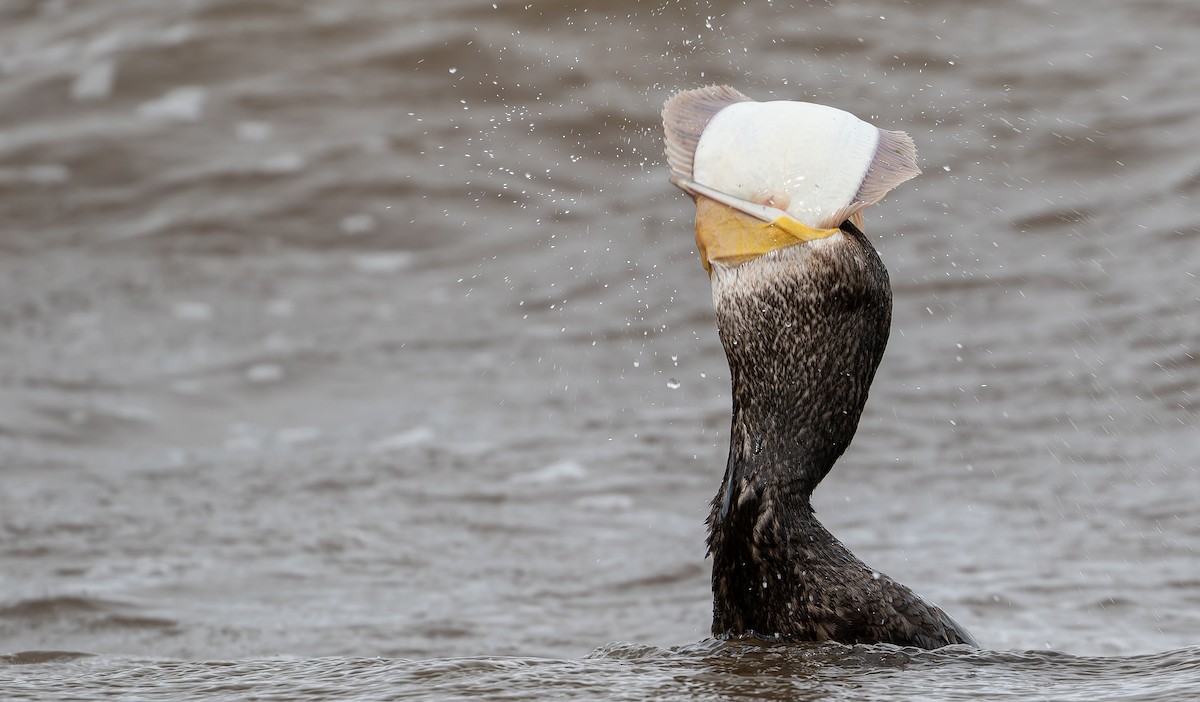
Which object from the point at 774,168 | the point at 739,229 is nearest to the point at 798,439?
the point at 739,229

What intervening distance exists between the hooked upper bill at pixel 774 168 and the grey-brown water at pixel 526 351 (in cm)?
80

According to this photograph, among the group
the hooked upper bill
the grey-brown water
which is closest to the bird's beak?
the hooked upper bill

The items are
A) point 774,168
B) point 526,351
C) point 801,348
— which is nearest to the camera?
point 774,168

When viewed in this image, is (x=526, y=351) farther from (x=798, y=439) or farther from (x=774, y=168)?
(x=774, y=168)

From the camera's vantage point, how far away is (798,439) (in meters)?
3.11

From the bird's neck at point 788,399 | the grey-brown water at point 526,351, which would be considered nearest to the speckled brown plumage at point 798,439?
the bird's neck at point 788,399

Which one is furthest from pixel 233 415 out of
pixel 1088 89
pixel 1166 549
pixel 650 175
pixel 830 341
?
pixel 1088 89

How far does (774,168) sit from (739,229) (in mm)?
139

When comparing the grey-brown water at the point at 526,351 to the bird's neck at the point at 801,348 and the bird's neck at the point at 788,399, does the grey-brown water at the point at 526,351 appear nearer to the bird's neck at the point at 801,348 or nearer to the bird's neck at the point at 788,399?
the bird's neck at the point at 788,399

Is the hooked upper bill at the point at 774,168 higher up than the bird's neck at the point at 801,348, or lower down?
higher up

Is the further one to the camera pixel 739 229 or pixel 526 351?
pixel 526 351

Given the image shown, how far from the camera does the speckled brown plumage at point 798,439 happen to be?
2.97 metres

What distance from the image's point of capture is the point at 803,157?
9.44ft

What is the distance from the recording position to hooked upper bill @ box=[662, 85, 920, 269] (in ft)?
9.43
